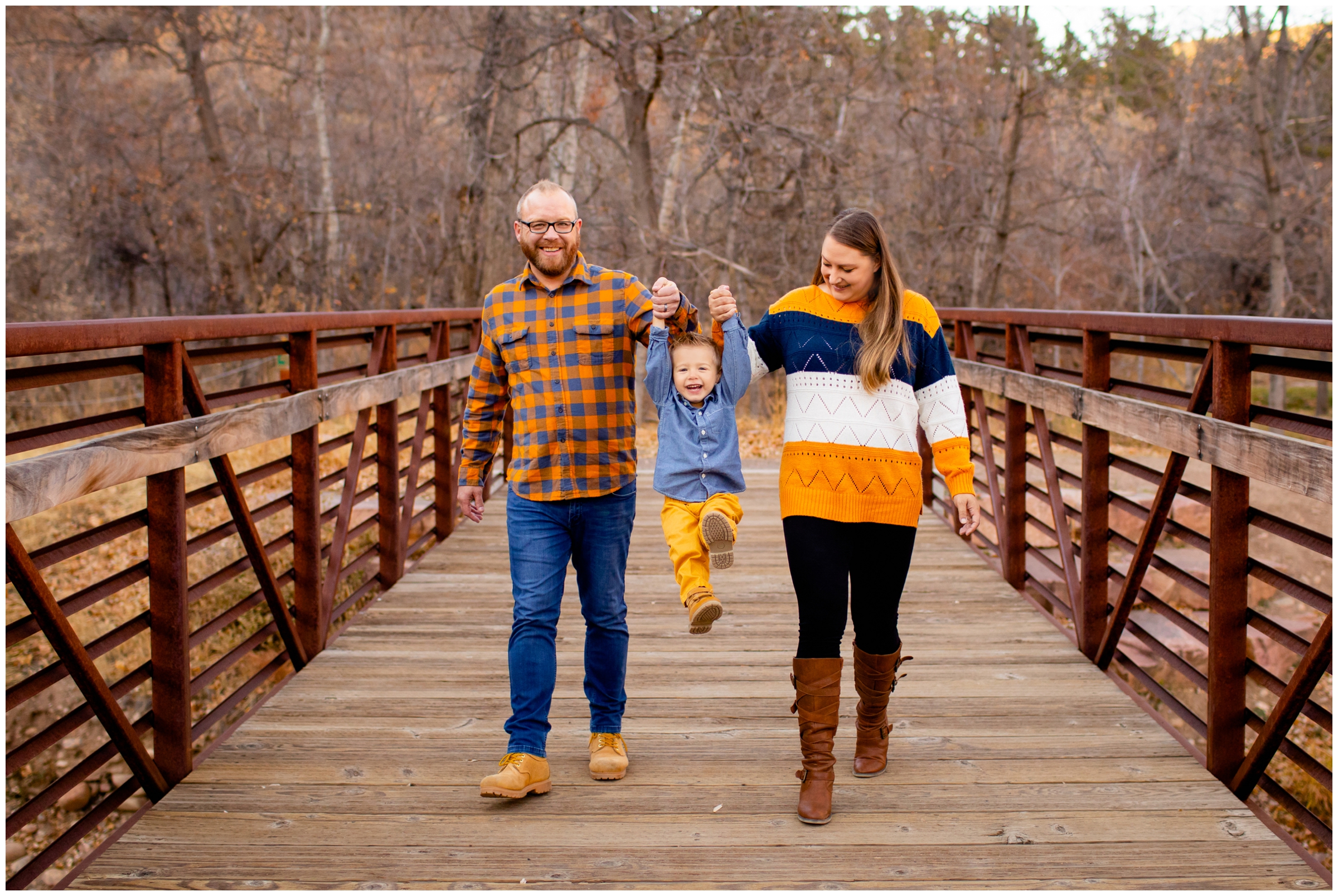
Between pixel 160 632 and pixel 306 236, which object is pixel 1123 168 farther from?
pixel 160 632

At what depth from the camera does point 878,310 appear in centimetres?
282

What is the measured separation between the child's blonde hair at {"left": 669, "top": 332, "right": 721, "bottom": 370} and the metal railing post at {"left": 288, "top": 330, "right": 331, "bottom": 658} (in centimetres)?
183

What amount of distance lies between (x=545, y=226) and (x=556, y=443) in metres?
0.61

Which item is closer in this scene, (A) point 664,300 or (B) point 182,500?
(A) point 664,300

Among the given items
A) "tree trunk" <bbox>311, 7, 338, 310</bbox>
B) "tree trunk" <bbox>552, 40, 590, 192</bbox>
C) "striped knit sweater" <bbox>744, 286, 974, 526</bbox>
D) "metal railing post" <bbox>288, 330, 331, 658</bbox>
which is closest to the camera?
"striped knit sweater" <bbox>744, 286, 974, 526</bbox>

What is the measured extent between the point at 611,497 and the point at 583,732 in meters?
0.94

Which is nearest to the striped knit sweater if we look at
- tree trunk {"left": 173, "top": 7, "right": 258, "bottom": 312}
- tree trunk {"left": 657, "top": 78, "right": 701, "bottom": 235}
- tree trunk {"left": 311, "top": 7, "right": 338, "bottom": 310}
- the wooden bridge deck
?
the wooden bridge deck

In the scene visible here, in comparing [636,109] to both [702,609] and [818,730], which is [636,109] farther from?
[818,730]

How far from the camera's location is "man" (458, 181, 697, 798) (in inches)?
118

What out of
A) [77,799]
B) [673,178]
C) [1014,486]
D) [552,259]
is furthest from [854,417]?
[673,178]

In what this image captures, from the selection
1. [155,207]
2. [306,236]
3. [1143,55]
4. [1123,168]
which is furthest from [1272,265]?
[155,207]

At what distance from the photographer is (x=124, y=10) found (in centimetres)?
1753

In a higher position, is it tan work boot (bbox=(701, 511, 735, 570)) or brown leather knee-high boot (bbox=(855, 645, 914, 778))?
tan work boot (bbox=(701, 511, 735, 570))

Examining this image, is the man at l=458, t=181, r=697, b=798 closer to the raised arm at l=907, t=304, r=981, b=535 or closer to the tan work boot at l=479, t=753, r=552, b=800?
the tan work boot at l=479, t=753, r=552, b=800
